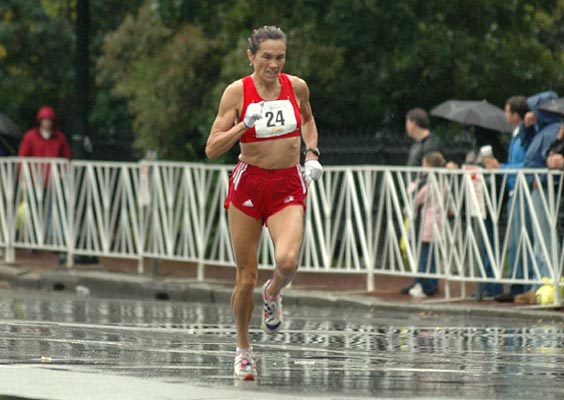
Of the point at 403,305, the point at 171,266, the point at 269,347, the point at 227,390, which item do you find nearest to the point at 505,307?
the point at 403,305

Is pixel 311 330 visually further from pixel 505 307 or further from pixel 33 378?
pixel 33 378

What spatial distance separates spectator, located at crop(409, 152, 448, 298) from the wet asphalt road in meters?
1.28

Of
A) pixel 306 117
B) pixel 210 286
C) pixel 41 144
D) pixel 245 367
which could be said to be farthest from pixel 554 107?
pixel 41 144

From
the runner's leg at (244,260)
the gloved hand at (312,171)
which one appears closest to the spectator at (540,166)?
the gloved hand at (312,171)

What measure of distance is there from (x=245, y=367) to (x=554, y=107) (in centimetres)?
748

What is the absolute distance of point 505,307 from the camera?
1652 centimetres

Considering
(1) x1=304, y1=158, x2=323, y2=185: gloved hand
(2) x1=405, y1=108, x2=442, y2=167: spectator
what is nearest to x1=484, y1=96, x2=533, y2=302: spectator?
(2) x1=405, y1=108, x2=442, y2=167: spectator

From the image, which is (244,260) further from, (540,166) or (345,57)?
(345,57)

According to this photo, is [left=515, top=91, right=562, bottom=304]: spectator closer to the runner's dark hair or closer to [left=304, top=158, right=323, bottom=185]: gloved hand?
[left=304, top=158, right=323, bottom=185]: gloved hand

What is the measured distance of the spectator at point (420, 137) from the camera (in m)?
18.2

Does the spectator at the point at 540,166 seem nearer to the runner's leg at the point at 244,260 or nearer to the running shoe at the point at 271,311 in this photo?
the running shoe at the point at 271,311

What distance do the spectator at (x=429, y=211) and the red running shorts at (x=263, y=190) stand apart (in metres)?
7.43

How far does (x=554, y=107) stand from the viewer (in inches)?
648

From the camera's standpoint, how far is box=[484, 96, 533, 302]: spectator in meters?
16.5
